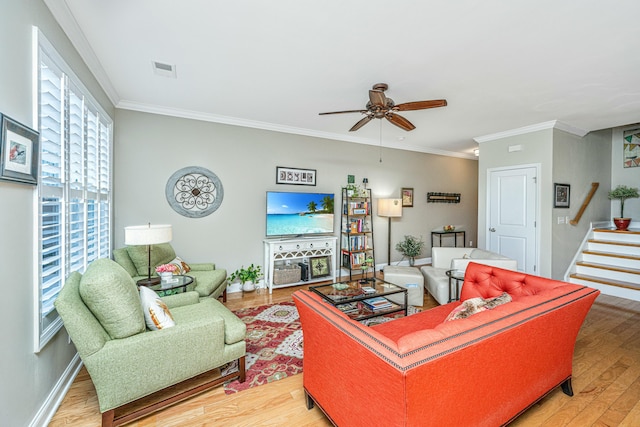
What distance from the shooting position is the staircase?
4016mm

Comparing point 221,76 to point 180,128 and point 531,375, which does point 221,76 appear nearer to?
point 180,128

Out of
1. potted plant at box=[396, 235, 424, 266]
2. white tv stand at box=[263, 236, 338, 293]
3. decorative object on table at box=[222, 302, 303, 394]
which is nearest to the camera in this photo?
decorative object on table at box=[222, 302, 303, 394]

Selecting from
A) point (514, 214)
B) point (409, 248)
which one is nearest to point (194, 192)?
point (409, 248)

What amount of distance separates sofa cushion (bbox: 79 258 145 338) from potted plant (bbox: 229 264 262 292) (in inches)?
90.3

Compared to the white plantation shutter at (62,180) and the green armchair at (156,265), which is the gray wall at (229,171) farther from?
the white plantation shutter at (62,180)

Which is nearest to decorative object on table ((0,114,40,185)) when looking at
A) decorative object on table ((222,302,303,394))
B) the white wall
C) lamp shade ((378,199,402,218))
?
decorative object on table ((222,302,303,394))

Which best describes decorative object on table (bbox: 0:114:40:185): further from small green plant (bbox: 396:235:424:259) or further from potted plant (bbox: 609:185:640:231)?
potted plant (bbox: 609:185:640:231)

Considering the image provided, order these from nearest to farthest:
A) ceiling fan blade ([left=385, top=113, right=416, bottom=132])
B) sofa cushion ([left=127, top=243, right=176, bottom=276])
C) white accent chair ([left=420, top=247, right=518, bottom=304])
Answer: ceiling fan blade ([left=385, top=113, right=416, bottom=132]) < sofa cushion ([left=127, top=243, right=176, bottom=276]) < white accent chair ([left=420, top=247, right=518, bottom=304])

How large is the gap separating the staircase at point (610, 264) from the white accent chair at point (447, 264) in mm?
1789

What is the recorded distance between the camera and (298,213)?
178 inches

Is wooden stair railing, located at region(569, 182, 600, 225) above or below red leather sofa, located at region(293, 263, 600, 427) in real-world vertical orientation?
above

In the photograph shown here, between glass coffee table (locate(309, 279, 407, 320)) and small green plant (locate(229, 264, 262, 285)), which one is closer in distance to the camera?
glass coffee table (locate(309, 279, 407, 320))

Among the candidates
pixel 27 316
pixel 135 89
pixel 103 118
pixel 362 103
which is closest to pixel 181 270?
pixel 27 316

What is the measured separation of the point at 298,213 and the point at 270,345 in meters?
2.29
